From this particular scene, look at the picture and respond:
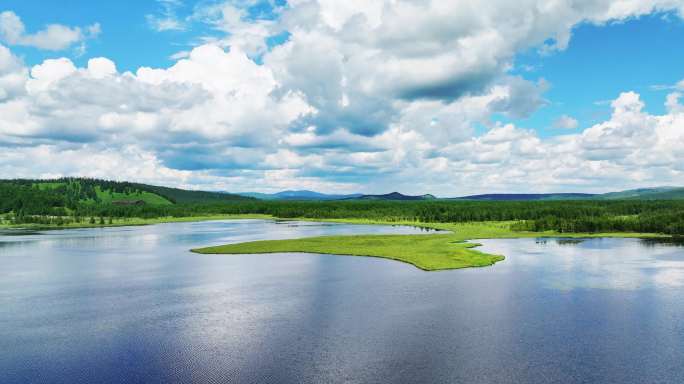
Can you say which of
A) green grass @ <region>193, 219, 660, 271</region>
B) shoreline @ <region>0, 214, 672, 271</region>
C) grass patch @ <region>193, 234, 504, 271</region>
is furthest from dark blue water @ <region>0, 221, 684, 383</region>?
green grass @ <region>193, 219, 660, 271</region>

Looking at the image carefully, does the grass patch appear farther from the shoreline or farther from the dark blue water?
the dark blue water

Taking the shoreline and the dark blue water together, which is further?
the shoreline

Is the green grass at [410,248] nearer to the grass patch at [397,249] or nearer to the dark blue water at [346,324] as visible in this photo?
the grass patch at [397,249]

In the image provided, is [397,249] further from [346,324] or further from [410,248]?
[346,324]

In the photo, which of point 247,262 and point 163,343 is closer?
point 163,343

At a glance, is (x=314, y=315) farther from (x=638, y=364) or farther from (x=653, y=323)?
(x=653, y=323)

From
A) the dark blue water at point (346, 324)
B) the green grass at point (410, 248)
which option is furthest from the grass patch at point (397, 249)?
the dark blue water at point (346, 324)

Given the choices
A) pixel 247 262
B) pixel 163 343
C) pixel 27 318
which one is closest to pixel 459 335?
pixel 163 343


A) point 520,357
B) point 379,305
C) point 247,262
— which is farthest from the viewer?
point 247,262

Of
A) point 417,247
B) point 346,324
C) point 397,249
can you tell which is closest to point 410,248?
point 417,247
